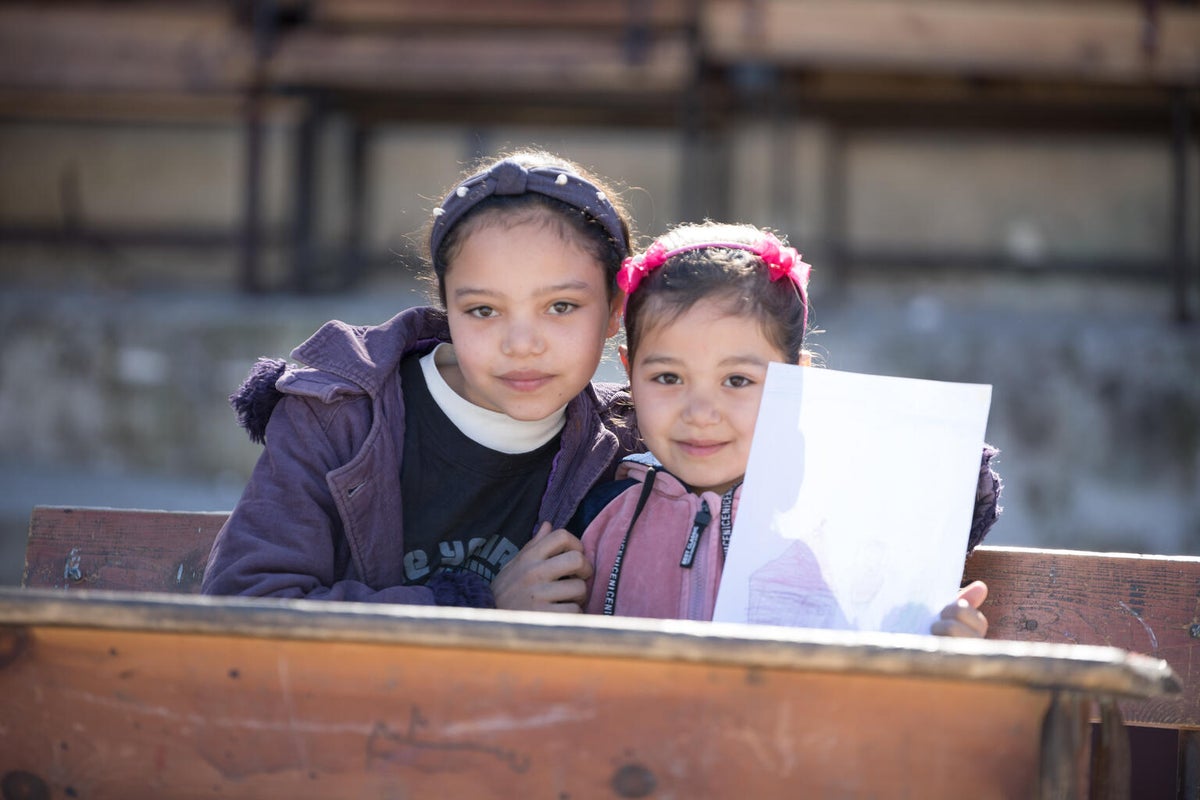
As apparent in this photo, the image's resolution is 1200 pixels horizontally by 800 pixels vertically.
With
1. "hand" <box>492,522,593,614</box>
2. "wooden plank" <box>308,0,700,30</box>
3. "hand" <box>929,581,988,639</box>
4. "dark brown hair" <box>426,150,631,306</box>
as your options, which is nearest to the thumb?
"hand" <box>929,581,988,639</box>

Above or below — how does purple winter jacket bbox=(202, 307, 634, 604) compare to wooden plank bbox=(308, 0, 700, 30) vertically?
below

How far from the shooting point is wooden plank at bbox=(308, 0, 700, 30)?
19.4 ft

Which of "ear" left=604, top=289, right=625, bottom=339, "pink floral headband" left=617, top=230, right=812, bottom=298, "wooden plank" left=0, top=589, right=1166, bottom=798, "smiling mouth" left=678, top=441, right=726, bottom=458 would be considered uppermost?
"pink floral headband" left=617, top=230, right=812, bottom=298

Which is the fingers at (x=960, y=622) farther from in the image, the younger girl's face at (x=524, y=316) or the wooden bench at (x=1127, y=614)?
the younger girl's face at (x=524, y=316)

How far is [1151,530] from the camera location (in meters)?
5.39

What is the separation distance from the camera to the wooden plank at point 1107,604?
192 centimetres

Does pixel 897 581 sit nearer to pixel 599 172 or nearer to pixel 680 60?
pixel 680 60

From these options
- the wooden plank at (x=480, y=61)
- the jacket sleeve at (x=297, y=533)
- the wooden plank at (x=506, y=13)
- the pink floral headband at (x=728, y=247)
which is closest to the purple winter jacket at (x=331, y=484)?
the jacket sleeve at (x=297, y=533)

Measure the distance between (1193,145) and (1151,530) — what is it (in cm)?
220

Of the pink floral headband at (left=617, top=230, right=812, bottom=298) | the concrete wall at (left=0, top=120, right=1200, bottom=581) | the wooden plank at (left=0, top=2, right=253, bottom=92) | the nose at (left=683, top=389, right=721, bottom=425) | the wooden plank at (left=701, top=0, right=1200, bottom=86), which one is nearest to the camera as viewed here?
the nose at (left=683, top=389, right=721, bottom=425)

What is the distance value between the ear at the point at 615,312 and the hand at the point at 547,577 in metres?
0.39

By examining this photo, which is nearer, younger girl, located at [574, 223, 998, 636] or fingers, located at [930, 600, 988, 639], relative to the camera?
fingers, located at [930, 600, 988, 639]

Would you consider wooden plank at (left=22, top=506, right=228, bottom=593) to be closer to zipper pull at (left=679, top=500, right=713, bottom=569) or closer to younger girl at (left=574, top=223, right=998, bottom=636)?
younger girl at (left=574, top=223, right=998, bottom=636)

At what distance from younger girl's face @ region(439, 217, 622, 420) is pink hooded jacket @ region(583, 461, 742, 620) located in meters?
0.22
